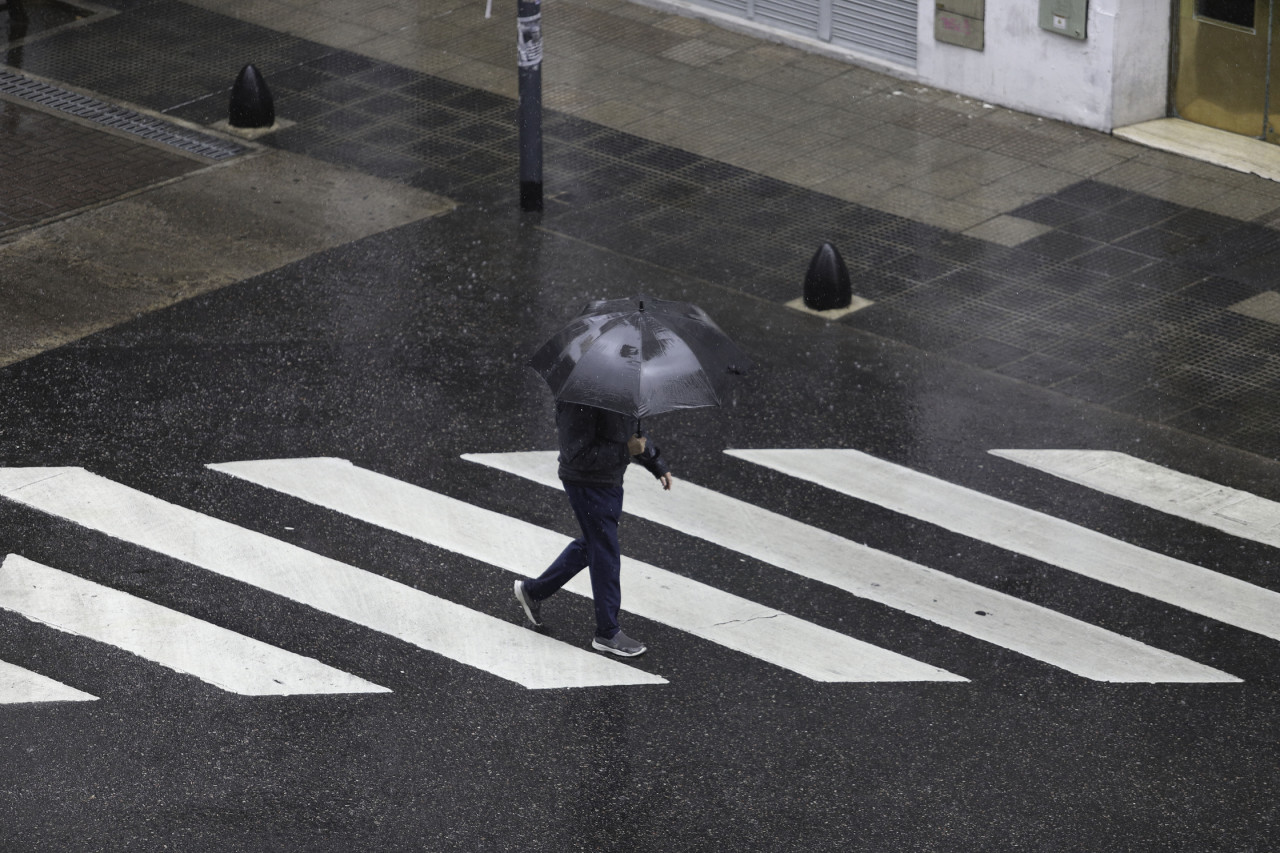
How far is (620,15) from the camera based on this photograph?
742 inches

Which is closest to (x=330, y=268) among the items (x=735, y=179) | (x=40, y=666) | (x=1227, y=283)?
(x=735, y=179)

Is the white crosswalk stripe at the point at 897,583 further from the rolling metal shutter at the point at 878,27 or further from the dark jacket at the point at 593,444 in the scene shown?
the rolling metal shutter at the point at 878,27

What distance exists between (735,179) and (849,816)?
309 inches

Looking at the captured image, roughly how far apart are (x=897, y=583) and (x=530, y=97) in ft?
19.0

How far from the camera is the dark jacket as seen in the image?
8.84 metres

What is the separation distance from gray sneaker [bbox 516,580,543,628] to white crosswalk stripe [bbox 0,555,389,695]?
2.82 feet

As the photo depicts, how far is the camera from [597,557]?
29.9 ft

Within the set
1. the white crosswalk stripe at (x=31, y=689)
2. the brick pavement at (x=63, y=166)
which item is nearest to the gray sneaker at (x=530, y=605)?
the white crosswalk stripe at (x=31, y=689)

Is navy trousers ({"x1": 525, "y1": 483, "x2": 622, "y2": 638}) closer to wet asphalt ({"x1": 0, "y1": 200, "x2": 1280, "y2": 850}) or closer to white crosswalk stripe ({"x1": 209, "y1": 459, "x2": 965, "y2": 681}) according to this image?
wet asphalt ({"x1": 0, "y1": 200, "x2": 1280, "y2": 850})

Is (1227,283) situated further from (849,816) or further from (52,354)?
(52,354)

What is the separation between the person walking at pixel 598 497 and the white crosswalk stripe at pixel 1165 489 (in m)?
2.92

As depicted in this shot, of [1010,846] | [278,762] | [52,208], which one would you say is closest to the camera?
[1010,846]

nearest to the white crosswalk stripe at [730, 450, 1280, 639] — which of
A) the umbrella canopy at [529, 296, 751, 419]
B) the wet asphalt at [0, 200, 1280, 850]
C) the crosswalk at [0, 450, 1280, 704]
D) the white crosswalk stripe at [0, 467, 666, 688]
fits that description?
the crosswalk at [0, 450, 1280, 704]

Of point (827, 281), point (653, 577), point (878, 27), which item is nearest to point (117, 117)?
point (878, 27)
